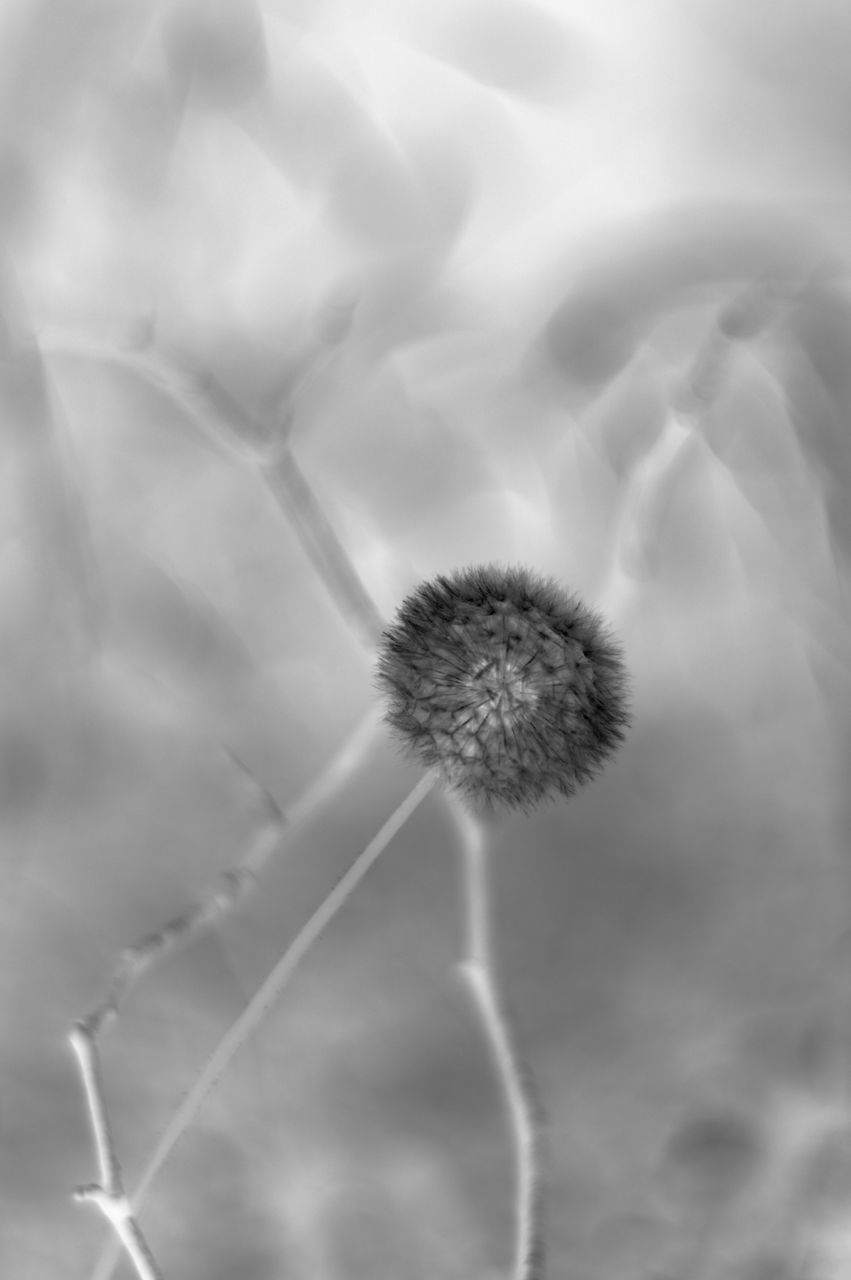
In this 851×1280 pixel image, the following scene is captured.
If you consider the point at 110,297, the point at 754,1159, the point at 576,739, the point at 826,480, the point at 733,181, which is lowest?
the point at 754,1159

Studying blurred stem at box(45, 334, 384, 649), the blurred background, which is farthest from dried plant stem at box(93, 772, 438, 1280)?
blurred stem at box(45, 334, 384, 649)

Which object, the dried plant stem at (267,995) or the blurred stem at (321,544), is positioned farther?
the blurred stem at (321,544)

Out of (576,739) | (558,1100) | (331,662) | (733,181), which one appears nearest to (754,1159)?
(558,1100)

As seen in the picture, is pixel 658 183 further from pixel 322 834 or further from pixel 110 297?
pixel 322 834

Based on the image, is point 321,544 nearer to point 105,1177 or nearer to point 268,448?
point 268,448

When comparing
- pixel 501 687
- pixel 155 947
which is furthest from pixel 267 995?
pixel 501 687

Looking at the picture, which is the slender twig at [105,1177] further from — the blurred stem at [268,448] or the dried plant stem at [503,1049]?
the blurred stem at [268,448]

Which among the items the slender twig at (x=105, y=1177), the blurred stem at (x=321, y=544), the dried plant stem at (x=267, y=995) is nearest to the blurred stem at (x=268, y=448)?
the blurred stem at (x=321, y=544)
